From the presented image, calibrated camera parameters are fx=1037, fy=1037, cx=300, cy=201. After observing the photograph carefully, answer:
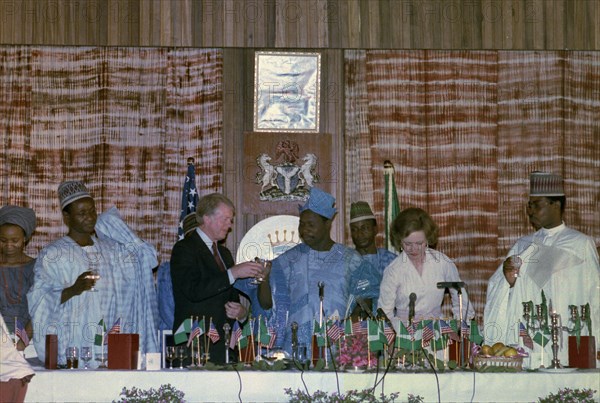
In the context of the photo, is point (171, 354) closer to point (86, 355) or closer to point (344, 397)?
point (86, 355)

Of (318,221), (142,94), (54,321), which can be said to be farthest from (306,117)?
(54,321)

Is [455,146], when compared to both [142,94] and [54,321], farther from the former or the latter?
[54,321]

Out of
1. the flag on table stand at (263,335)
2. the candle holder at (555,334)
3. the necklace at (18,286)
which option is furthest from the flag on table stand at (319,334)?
the necklace at (18,286)

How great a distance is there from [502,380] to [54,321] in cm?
282

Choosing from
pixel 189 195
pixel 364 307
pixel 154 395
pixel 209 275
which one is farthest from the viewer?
pixel 189 195

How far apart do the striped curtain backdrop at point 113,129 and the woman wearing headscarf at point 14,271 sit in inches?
63.1

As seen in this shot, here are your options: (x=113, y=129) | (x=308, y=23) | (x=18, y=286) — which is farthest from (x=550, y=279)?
(x=113, y=129)

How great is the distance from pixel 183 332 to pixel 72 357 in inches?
26.2

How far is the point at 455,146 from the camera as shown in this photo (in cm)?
927

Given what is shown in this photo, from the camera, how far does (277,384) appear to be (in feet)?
19.0

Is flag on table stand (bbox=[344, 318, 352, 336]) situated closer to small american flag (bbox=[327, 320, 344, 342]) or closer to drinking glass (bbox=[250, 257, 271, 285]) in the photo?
small american flag (bbox=[327, 320, 344, 342])

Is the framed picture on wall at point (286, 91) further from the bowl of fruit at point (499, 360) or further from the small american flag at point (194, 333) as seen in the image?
the bowl of fruit at point (499, 360)

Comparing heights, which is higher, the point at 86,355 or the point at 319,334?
the point at 319,334

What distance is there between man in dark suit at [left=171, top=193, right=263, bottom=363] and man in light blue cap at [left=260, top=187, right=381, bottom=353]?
12.1 inches
